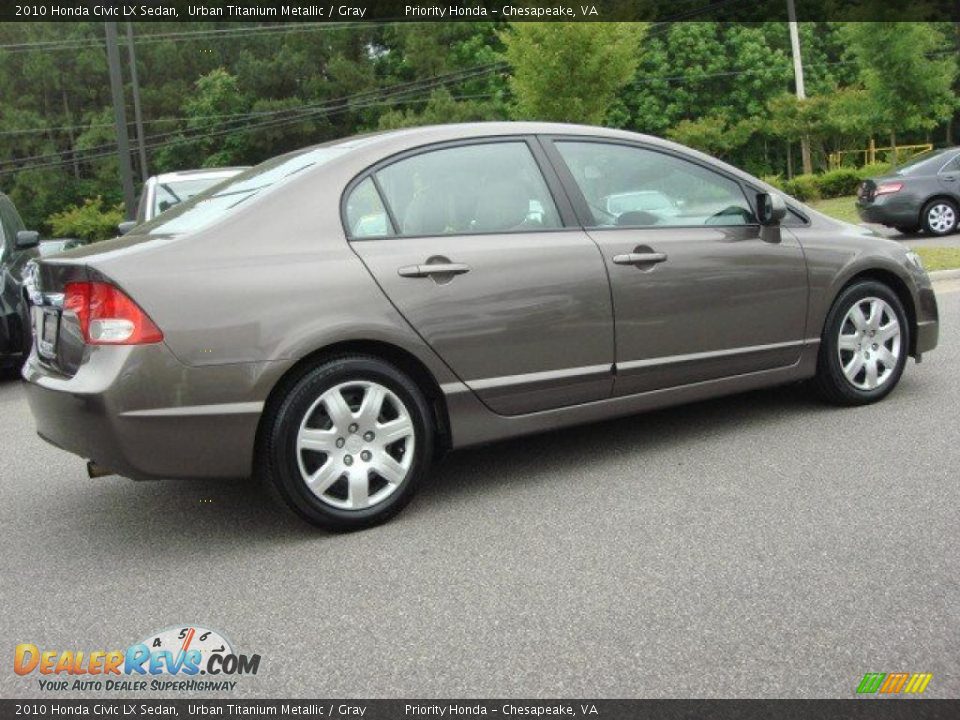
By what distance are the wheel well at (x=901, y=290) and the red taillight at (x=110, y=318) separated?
3747mm

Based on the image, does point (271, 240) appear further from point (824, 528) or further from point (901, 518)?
point (901, 518)

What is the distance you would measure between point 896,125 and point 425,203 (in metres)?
24.8

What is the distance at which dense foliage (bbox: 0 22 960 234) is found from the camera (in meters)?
45.4

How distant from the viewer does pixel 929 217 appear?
16422 mm

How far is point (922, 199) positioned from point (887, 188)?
54 centimetres

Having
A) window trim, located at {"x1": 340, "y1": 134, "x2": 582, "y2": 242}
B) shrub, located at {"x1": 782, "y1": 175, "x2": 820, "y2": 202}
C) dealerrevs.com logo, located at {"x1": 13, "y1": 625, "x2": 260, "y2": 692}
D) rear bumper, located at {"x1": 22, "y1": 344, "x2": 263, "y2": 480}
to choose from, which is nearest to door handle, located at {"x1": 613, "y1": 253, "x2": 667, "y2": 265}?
window trim, located at {"x1": 340, "y1": 134, "x2": 582, "y2": 242}

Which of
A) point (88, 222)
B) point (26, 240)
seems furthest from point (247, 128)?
point (26, 240)

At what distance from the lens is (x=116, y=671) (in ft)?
9.93

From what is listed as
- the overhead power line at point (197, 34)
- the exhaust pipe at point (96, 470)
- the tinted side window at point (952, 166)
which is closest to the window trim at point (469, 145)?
the exhaust pipe at point (96, 470)

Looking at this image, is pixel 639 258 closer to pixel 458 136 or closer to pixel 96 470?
pixel 458 136

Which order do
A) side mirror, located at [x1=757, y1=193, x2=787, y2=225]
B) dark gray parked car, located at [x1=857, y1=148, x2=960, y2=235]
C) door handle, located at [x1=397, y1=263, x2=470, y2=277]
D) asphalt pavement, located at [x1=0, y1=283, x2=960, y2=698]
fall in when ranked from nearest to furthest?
1. asphalt pavement, located at [x1=0, y1=283, x2=960, y2=698]
2. door handle, located at [x1=397, y1=263, x2=470, y2=277]
3. side mirror, located at [x1=757, y1=193, x2=787, y2=225]
4. dark gray parked car, located at [x1=857, y1=148, x2=960, y2=235]

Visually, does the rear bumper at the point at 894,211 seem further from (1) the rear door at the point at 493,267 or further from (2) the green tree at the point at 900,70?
(1) the rear door at the point at 493,267

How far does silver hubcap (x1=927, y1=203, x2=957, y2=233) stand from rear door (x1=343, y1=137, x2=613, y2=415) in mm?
13498

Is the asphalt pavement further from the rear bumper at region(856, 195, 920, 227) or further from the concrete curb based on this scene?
the rear bumper at region(856, 195, 920, 227)
